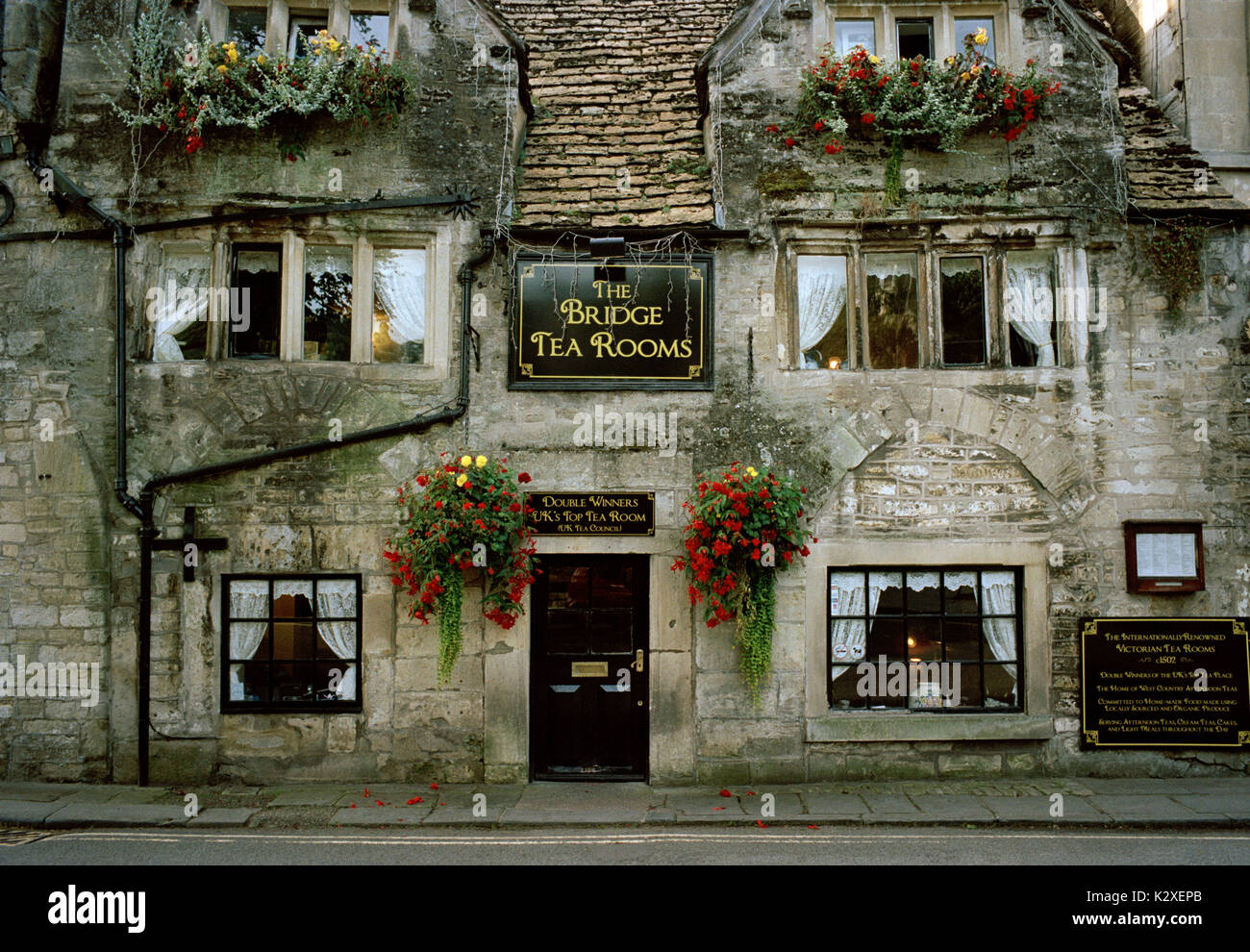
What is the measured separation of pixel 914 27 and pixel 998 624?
268 inches

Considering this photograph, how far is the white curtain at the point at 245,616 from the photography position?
8906 mm

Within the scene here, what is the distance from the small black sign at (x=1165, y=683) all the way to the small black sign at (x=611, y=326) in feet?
16.9

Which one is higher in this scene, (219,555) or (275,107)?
(275,107)

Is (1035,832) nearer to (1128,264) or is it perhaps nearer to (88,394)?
(1128,264)

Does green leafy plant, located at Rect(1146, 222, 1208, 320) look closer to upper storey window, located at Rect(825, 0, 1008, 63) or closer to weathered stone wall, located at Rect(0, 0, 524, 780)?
upper storey window, located at Rect(825, 0, 1008, 63)

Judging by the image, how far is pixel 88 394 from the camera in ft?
29.5

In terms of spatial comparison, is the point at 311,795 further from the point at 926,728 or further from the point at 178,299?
the point at 926,728

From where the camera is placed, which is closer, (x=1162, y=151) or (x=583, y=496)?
(x=583, y=496)

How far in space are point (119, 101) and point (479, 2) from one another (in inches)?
160

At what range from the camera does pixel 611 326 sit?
9.07 metres

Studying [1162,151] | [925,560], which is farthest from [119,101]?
[1162,151]

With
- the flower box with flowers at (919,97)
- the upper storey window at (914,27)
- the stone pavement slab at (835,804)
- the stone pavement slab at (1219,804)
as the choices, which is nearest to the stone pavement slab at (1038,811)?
the stone pavement slab at (1219,804)

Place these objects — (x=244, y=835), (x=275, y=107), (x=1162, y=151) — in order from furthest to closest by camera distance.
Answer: (x=1162, y=151) → (x=275, y=107) → (x=244, y=835)

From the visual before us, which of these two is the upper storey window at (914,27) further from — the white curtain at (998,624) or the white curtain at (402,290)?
the white curtain at (998,624)
